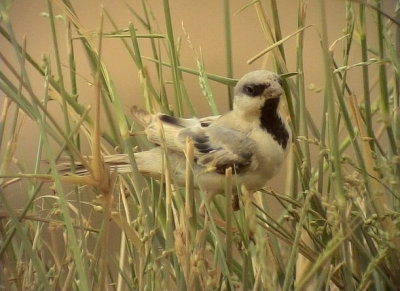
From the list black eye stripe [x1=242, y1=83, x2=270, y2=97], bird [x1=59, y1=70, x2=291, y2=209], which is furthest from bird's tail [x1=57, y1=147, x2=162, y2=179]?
black eye stripe [x1=242, y1=83, x2=270, y2=97]

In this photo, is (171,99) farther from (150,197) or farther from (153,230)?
(153,230)

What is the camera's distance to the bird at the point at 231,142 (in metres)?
0.62

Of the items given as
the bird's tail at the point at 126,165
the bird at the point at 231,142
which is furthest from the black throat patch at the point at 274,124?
the bird's tail at the point at 126,165

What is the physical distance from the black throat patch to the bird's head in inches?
0.5

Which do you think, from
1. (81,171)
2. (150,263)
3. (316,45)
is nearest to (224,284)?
(150,263)

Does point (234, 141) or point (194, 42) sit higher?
point (194, 42)

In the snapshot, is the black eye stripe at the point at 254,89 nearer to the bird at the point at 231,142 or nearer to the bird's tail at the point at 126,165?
the bird at the point at 231,142

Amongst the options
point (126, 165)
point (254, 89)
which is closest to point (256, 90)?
point (254, 89)

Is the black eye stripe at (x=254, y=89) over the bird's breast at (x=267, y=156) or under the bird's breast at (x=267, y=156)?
over

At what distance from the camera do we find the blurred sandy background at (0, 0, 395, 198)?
0.68 meters

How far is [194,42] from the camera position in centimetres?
72

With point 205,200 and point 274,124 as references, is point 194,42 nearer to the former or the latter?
point 274,124

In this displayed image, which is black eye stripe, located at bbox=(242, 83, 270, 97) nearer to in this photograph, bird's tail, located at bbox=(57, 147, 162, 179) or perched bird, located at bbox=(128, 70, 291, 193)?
perched bird, located at bbox=(128, 70, 291, 193)

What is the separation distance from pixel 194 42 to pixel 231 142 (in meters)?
0.13
